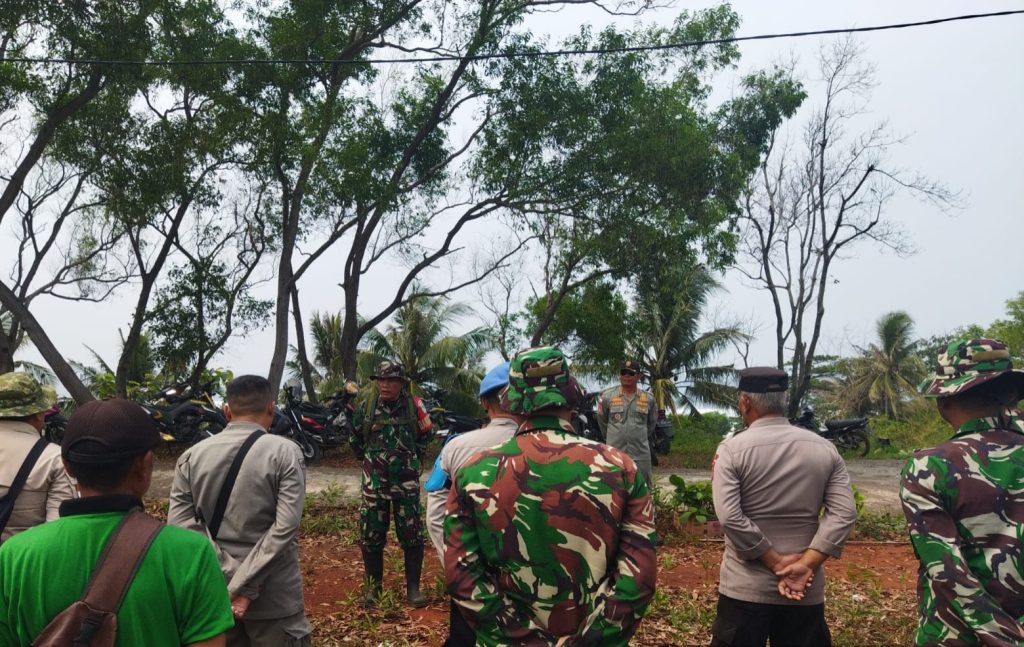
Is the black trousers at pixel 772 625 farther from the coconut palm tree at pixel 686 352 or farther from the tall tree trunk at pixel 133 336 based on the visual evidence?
the coconut palm tree at pixel 686 352

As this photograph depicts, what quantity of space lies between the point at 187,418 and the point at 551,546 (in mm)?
13508

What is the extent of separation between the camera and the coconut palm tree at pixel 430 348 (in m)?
23.5

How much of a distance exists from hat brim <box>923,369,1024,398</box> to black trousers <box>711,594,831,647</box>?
121cm

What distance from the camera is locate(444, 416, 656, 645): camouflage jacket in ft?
8.29

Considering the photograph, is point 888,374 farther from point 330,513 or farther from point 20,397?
point 20,397

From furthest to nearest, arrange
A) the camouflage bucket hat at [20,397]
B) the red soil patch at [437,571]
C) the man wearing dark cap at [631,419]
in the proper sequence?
the man wearing dark cap at [631,419] < the red soil patch at [437,571] < the camouflage bucket hat at [20,397]

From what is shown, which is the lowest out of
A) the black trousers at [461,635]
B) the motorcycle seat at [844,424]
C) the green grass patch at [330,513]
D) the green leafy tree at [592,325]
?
the green grass patch at [330,513]

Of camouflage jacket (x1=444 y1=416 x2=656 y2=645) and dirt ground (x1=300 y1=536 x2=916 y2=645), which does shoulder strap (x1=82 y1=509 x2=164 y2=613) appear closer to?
camouflage jacket (x1=444 y1=416 x2=656 y2=645)

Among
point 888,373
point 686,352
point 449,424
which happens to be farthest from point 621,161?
point 888,373

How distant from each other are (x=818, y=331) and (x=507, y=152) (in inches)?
338

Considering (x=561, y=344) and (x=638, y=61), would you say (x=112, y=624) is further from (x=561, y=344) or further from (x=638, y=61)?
(x=561, y=344)

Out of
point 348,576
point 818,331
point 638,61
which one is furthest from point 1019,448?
point 818,331

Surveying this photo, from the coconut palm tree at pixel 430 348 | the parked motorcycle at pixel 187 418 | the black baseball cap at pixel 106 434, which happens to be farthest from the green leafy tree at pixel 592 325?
the black baseball cap at pixel 106 434

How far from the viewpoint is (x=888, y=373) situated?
35688 millimetres
